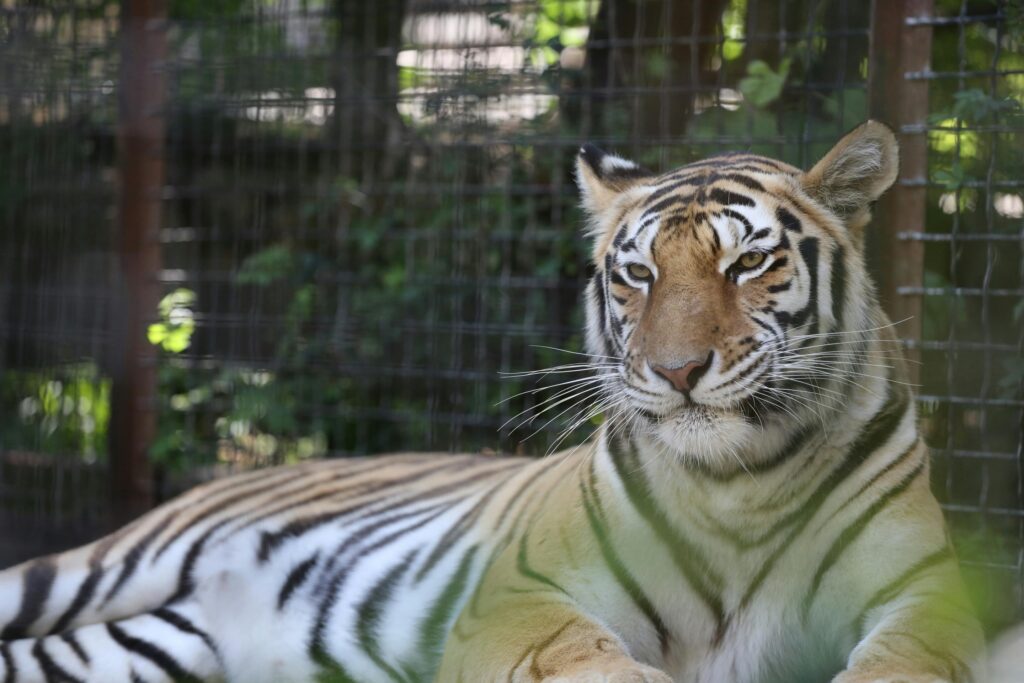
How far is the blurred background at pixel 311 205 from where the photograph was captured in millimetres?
3674

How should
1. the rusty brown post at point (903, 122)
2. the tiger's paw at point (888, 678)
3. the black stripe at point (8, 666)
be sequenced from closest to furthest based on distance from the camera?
the tiger's paw at point (888, 678), the black stripe at point (8, 666), the rusty brown post at point (903, 122)

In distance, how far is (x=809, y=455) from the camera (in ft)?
6.06

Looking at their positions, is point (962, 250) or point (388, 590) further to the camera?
point (962, 250)

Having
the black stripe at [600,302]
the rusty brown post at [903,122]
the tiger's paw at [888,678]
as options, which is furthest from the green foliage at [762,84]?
the tiger's paw at [888,678]

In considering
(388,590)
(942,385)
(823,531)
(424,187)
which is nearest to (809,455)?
(823,531)

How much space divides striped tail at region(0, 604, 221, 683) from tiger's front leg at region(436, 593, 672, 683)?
691 mm

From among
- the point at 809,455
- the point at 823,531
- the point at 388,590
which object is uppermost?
the point at 809,455

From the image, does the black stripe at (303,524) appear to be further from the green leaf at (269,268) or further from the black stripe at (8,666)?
the green leaf at (269,268)

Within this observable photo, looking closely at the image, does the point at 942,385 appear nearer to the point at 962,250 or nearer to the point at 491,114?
the point at 962,250

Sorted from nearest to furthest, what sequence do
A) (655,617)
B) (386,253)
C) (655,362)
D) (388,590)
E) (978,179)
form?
1. (655,362)
2. (655,617)
3. (388,590)
4. (978,179)
5. (386,253)

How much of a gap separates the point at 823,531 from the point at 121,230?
3043 mm

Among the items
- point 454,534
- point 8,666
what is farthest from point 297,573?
point 8,666

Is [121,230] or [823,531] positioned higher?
[121,230]

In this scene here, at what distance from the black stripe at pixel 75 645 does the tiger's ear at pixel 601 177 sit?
4.57 feet
